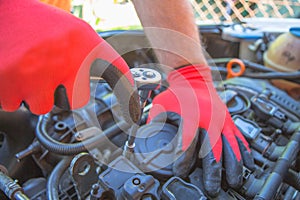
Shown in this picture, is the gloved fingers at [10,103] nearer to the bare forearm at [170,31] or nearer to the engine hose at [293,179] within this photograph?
the bare forearm at [170,31]

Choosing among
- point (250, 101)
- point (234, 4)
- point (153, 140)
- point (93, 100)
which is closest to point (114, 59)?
point (153, 140)

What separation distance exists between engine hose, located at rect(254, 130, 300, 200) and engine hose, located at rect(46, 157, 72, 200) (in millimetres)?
569

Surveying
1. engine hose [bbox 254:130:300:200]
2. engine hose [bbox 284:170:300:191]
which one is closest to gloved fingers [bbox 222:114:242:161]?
engine hose [bbox 254:130:300:200]

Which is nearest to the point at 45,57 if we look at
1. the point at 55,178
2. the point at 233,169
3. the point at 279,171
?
the point at 55,178

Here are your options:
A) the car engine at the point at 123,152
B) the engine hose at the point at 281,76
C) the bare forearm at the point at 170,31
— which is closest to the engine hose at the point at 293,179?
the car engine at the point at 123,152

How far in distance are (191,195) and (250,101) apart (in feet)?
2.12

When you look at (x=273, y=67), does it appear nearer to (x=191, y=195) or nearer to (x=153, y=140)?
(x=153, y=140)

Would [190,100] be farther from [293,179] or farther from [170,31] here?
[293,179]

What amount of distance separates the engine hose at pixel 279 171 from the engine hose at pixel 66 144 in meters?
0.45

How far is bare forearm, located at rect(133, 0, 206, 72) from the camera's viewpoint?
110 cm

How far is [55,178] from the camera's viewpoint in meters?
0.90

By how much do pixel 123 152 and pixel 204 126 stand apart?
0.82ft

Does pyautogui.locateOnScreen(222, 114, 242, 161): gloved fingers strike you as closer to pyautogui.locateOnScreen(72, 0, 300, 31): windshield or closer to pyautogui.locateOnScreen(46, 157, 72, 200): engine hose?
pyautogui.locateOnScreen(46, 157, 72, 200): engine hose

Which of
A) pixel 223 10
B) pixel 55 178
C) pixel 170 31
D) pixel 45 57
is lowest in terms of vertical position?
pixel 223 10
